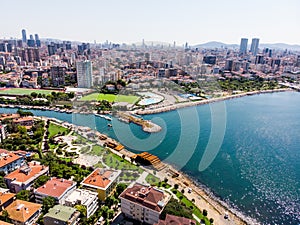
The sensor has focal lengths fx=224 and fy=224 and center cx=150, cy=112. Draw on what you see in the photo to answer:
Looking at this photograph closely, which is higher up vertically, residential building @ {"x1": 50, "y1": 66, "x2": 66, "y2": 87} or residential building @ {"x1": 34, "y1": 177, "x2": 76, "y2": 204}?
residential building @ {"x1": 50, "y1": 66, "x2": 66, "y2": 87}

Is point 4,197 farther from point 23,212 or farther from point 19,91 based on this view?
point 19,91

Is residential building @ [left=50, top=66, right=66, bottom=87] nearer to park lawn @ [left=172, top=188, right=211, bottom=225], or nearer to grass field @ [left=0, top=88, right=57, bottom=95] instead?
grass field @ [left=0, top=88, right=57, bottom=95]

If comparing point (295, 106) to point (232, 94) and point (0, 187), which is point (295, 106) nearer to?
point (232, 94)

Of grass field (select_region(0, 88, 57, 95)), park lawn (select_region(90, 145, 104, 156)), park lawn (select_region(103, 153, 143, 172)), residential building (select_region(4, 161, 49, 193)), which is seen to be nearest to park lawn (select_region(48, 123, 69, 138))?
park lawn (select_region(90, 145, 104, 156))

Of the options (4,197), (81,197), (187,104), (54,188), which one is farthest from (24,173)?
(187,104)

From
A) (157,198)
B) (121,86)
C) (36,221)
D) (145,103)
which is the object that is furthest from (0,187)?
(121,86)

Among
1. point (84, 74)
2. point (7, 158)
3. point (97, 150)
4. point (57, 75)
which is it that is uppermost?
point (84, 74)

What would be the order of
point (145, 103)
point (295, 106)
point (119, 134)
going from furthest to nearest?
point (295, 106)
point (145, 103)
point (119, 134)
